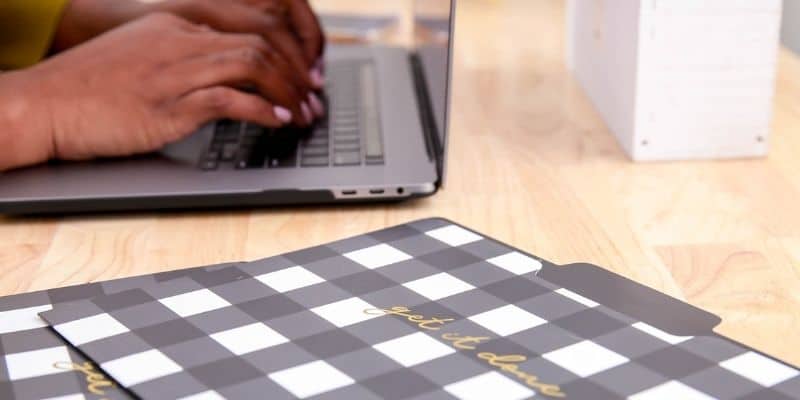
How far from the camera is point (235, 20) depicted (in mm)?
1002

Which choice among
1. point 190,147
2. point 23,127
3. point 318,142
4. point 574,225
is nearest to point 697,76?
point 574,225

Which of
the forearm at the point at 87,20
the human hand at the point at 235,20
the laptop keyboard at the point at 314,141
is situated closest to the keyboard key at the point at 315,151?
the laptop keyboard at the point at 314,141

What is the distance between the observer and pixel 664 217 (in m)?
0.75

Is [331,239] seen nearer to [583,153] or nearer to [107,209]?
[107,209]

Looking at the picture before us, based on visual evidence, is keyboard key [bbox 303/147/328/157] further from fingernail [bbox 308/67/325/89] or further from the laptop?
fingernail [bbox 308/67/325/89]

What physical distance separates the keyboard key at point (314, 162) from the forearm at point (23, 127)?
19 centimetres

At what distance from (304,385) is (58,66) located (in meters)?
0.46

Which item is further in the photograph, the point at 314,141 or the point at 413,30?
the point at 413,30

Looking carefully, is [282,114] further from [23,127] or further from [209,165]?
[23,127]

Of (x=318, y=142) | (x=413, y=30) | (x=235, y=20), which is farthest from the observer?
(x=413, y=30)

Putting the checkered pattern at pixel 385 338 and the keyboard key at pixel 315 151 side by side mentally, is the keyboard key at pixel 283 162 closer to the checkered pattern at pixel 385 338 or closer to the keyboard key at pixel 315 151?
the keyboard key at pixel 315 151

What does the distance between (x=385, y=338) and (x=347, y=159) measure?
0.28 m

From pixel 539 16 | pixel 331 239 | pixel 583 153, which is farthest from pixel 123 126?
pixel 539 16

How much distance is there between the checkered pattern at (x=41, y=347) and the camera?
48 centimetres
